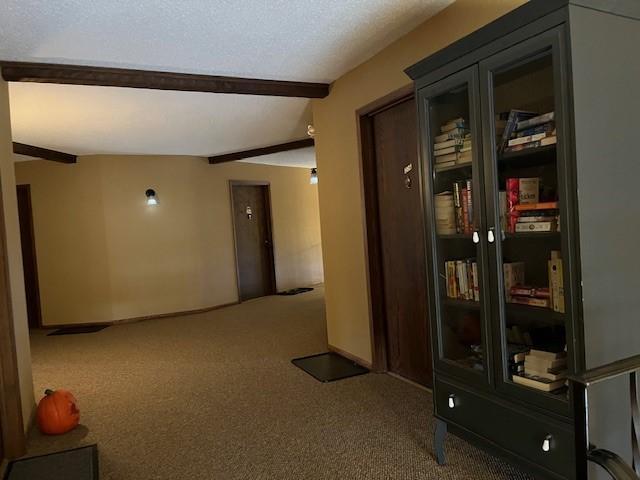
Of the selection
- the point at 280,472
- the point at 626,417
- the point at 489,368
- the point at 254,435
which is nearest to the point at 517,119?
the point at 489,368

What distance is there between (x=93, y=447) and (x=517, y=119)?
110 inches

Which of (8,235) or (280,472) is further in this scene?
A: (8,235)

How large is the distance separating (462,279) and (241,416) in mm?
1707

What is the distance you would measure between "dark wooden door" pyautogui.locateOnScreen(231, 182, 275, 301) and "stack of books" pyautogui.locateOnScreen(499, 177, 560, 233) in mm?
6042

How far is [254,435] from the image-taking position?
276 cm

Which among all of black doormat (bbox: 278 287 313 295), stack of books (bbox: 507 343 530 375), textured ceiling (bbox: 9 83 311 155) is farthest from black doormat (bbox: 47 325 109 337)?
stack of books (bbox: 507 343 530 375)

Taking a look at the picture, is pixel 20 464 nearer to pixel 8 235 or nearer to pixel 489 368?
pixel 8 235

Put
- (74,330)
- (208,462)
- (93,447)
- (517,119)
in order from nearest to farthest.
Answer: (517,119)
(208,462)
(93,447)
(74,330)

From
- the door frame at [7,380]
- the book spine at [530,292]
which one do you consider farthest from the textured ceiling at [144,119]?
the book spine at [530,292]

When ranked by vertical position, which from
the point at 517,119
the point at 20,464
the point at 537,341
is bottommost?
the point at 20,464

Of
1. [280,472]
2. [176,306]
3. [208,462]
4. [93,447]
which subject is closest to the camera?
[280,472]

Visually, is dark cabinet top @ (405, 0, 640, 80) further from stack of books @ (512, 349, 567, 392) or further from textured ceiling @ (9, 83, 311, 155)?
textured ceiling @ (9, 83, 311, 155)

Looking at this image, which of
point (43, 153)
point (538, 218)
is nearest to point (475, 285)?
point (538, 218)

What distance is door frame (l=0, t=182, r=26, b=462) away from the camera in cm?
267
